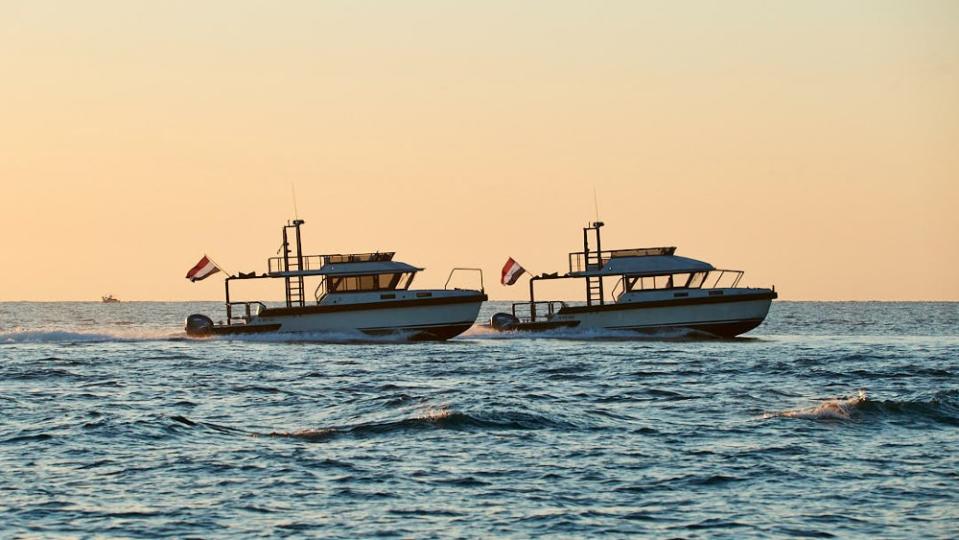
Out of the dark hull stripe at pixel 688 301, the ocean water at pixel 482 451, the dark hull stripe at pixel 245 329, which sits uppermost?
the dark hull stripe at pixel 688 301

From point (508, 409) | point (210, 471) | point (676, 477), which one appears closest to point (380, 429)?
point (508, 409)

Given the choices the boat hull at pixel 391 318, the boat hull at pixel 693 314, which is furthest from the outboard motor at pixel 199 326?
the boat hull at pixel 693 314

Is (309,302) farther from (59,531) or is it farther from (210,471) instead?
(59,531)

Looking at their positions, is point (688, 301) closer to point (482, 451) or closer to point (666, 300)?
point (666, 300)

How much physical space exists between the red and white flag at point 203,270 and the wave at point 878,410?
36623mm

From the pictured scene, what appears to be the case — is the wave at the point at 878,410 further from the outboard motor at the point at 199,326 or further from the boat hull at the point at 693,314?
the outboard motor at the point at 199,326

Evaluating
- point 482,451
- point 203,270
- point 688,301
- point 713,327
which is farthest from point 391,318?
point 482,451

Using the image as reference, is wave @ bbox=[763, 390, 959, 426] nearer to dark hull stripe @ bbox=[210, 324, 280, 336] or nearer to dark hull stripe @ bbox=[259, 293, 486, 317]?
dark hull stripe @ bbox=[259, 293, 486, 317]

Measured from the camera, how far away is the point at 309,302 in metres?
62.5

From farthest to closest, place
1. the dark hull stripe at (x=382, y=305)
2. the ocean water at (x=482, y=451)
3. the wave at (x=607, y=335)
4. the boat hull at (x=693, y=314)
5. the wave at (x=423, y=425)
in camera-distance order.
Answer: the boat hull at (x=693, y=314)
the wave at (x=607, y=335)
the dark hull stripe at (x=382, y=305)
the wave at (x=423, y=425)
the ocean water at (x=482, y=451)

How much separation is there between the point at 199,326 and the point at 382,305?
32.9ft

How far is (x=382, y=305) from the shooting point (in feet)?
197

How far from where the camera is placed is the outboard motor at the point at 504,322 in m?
67.5

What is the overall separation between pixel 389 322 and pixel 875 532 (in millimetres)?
44046
